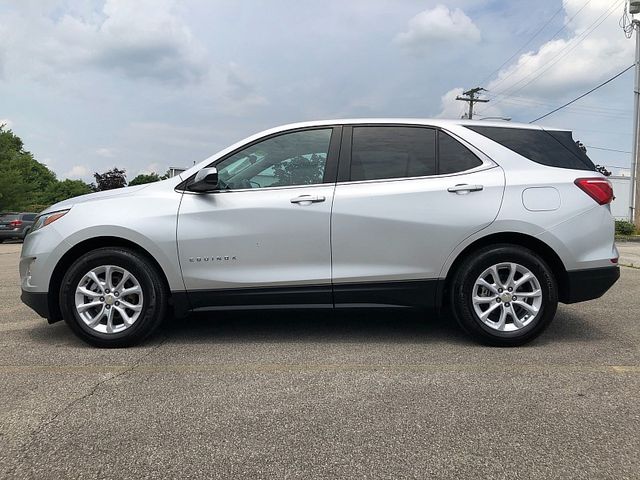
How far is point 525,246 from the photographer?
165 inches

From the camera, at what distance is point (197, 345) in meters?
4.27

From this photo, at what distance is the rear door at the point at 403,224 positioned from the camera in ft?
13.4

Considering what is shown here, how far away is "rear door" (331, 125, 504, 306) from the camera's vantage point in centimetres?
408

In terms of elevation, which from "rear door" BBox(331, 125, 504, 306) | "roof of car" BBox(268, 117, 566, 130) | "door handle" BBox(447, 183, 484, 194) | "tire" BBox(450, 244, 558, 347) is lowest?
"tire" BBox(450, 244, 558, 347)

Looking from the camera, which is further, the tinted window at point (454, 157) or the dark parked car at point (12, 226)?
the dark parked car at point (12, 226)

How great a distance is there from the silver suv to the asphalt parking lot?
1.21 ft

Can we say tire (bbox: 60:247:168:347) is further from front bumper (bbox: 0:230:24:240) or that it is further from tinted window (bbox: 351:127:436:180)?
front bumper (bbox: 0:230:24:240)

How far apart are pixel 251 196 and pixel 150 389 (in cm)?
168

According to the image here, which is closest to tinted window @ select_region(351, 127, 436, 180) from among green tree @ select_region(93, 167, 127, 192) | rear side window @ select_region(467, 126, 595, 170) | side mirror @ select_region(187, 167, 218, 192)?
rear side window @ select_region(467, 126, 595, 170)

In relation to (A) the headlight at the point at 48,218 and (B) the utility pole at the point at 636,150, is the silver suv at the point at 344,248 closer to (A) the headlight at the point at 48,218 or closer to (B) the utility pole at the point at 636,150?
(A) the headlight at the point at 48,218

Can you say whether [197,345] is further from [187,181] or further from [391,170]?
[391,170]

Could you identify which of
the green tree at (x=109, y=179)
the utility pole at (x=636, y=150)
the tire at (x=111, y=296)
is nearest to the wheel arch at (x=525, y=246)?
the tire at (x=111, y=296)

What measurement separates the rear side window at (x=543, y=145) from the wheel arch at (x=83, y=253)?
2.93 metres

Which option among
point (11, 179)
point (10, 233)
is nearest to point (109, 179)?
point (11, 179)
